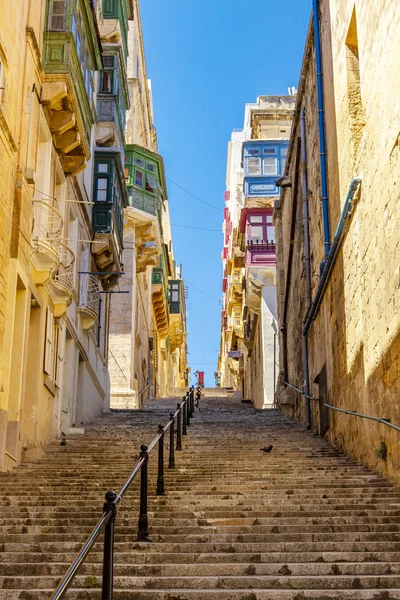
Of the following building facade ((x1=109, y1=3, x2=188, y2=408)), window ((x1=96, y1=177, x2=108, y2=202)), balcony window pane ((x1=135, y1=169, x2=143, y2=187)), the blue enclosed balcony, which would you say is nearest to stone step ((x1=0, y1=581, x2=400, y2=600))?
window ((x1=96, y1=177, x2=108, y2=202))

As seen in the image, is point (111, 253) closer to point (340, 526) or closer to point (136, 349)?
point (136, 349)

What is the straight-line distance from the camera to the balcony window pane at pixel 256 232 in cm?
3319

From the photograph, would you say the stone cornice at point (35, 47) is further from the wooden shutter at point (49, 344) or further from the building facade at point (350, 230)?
the building facade at point (350, 230)

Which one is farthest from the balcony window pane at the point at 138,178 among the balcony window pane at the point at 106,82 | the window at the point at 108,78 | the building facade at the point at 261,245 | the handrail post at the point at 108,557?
the handrail post at the point at 108,557

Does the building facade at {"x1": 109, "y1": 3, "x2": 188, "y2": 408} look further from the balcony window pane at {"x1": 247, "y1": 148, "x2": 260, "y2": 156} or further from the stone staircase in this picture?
the stone staircase

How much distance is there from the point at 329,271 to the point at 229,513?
21.7ft

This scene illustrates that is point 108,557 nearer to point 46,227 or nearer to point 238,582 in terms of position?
point 238,582

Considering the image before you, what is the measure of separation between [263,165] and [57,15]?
2266 cm

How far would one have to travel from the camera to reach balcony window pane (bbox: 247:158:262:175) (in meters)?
36.3

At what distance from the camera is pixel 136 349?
33.7 m

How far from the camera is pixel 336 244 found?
12438 millimetres

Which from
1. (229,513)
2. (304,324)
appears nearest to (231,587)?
(229,513)

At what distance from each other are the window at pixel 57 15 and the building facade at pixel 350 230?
473cm

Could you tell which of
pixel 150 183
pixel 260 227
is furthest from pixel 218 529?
pixel 260 227
